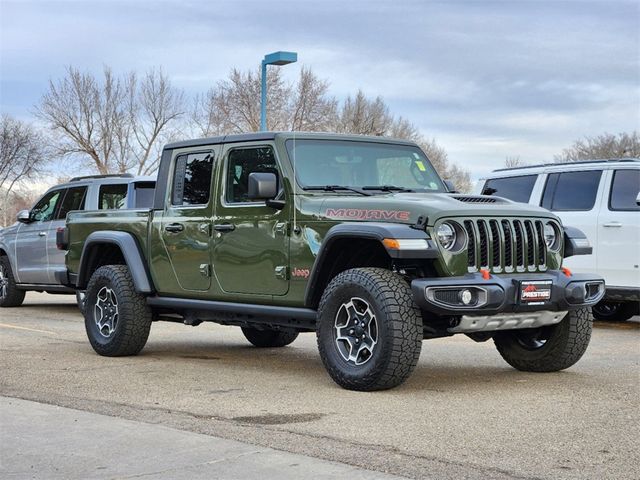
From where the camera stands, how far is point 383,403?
6.94 meters

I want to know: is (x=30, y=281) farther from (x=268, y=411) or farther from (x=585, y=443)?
(x=585, y=443)

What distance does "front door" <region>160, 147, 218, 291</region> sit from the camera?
895 centimetres

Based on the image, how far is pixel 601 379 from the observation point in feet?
26.5

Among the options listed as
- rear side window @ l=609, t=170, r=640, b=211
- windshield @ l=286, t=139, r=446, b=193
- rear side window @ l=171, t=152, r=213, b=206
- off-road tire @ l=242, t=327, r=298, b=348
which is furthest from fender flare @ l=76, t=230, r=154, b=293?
rear side window @ l=609, t=170, r=640, b=211

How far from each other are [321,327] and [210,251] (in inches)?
65.2

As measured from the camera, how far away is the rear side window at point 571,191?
1270 cm

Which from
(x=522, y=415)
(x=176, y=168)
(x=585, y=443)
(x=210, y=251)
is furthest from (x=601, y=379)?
(x=176, y=168)

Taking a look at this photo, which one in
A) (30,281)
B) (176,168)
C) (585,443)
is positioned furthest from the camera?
(30,281)

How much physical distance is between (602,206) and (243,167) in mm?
5612

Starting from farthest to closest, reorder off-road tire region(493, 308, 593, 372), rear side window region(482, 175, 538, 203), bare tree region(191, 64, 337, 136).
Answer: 1. bare tree region(191, 64, 337, 136)
2. rear side window region(482, 175, 538, 203)
3. off-road tire region(493, 308, 593, 372)

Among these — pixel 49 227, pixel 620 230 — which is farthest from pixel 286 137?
pixel 49 227

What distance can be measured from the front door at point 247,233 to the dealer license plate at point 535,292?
190 cm

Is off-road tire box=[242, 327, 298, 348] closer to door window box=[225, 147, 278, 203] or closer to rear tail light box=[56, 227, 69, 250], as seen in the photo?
rear tail light box=[56, 227, 69, 250]

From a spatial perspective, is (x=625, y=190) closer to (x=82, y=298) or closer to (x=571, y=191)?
(x=571, y=191)
